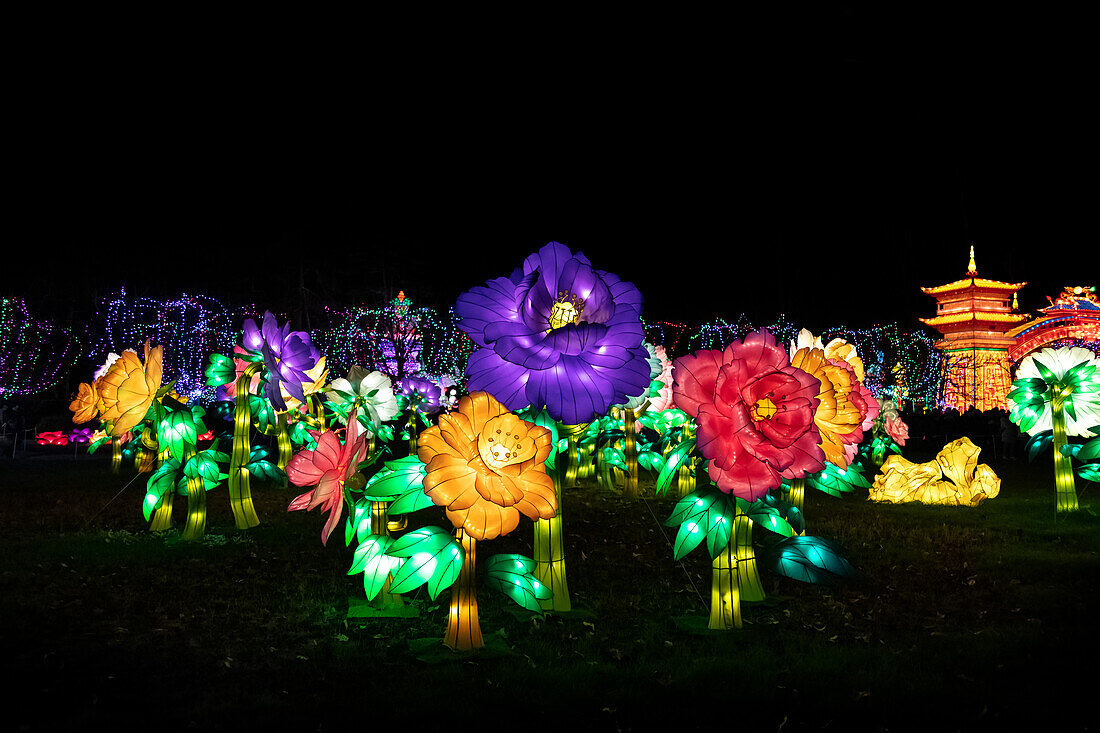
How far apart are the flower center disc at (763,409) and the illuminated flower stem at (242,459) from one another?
4.78 meters

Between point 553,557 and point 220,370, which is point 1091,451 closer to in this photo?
point 553,557

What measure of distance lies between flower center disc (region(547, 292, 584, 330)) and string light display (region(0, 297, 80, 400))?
21.5 metres

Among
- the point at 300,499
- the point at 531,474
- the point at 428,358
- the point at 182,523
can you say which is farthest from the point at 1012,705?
the point at 428,358

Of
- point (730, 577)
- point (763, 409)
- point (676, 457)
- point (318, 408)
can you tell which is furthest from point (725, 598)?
point (318, 408)

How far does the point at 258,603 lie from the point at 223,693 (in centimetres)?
156

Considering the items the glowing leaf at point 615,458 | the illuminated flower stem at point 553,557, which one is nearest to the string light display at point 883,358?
the glowing leaf at point 615,458

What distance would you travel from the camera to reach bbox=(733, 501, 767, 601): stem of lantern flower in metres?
4.00

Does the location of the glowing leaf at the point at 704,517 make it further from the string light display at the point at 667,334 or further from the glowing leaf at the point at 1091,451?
the string light display at the point at 667,334

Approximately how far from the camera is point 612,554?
648 centimetres

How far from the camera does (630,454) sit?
11.1 metres

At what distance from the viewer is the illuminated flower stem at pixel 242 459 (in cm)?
715

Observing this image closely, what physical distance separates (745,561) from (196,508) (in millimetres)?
4497

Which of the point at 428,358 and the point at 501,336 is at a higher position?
the point at 428,358

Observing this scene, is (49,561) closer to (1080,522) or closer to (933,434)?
(1080,522)
